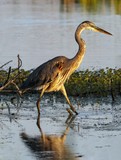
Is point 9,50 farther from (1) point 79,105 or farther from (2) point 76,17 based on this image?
(2) point 76,17

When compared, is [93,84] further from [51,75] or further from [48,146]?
[48,146]

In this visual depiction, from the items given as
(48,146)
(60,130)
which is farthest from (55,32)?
(48,146)

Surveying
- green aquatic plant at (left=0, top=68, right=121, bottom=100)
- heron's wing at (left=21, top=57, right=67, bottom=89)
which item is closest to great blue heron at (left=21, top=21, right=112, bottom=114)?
heron's wing at (left=21, top=57, right=67, bottom=89)

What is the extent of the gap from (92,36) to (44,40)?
219 cm

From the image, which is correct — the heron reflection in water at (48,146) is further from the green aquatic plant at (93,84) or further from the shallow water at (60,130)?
the green aquatic plant at (93,84)

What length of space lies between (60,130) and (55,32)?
16331 mm

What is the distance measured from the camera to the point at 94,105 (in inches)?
487

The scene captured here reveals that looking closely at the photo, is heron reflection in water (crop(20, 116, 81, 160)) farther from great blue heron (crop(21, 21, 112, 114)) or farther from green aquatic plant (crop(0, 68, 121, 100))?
green aquatic plant (crop(0, 68, 121, 100))

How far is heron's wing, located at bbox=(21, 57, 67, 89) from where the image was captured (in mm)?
11805

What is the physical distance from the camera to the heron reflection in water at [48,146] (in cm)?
878

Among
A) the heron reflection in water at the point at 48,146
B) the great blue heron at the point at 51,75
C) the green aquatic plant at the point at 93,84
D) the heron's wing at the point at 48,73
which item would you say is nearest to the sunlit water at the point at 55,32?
the green aquatic plant at the point at 93,84

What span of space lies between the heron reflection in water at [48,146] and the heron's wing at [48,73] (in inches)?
58.0

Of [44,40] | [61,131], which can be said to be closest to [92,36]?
[44,40]

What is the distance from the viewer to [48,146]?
943cm
